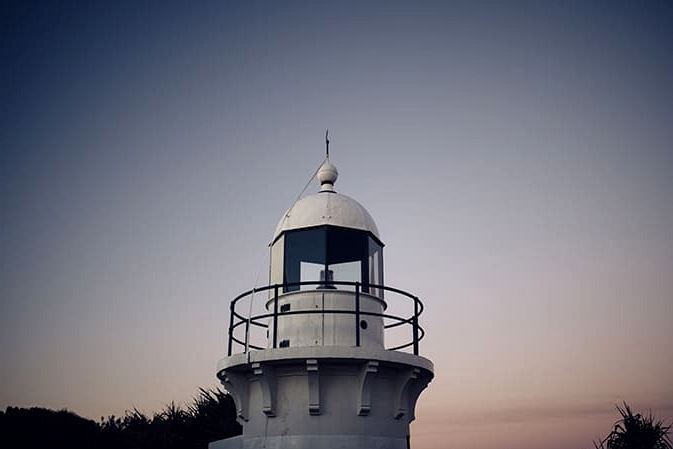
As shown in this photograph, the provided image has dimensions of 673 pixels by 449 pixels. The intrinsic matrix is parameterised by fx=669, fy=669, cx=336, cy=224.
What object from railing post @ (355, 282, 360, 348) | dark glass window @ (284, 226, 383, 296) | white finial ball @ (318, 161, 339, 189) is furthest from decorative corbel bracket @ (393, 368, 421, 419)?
white finial ball @ (318, 161, 339, 189)

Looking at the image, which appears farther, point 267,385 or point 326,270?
point 326,270

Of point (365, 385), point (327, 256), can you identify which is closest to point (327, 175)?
point (327, 256)

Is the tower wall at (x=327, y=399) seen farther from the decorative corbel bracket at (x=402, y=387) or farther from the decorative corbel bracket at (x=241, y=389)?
the decorative corbel bracket at (x=241, y=389)

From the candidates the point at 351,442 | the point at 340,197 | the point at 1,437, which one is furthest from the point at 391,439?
the point at 1,437

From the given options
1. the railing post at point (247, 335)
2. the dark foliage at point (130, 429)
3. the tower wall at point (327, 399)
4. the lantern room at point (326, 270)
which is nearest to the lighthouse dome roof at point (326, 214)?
the lantern room at point (326, 270)

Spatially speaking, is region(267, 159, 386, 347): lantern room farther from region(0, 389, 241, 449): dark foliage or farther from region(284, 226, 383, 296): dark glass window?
region(0, 389, 241, 449): dark foliage

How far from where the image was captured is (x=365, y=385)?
1197 cm

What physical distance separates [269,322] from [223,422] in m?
15.3

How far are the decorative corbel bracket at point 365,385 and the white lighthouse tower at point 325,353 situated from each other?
0.02m

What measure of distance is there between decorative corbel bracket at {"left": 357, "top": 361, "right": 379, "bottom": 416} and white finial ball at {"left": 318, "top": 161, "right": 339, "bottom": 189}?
4.52m

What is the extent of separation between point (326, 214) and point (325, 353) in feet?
10.0

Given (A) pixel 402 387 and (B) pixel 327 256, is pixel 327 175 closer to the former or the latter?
(B) pixel 327 256

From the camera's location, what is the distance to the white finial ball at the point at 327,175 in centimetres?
1473

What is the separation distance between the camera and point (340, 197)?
14.0 metres
